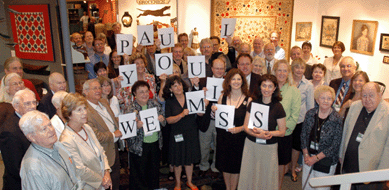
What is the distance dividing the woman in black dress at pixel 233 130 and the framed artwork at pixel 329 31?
573 cm

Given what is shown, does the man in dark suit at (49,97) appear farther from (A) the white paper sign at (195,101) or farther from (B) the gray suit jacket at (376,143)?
(B) the gray suit jacket at (376,143)

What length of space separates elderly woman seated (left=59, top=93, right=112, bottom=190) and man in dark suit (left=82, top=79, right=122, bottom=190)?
38cm

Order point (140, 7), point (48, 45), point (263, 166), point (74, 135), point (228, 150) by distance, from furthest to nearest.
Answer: point (140, 7) < point (48, 45) < point (228, 150) < point (263, 166) < point (74, 135)

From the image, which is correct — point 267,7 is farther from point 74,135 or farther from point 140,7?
point 74,135

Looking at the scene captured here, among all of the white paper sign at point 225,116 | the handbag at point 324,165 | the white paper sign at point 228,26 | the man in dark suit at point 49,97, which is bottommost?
the handbag at point 324,165

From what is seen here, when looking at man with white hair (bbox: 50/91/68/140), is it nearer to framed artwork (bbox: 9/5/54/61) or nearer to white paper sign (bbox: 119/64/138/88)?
white paper sign (bbox: 119/64/138/88)

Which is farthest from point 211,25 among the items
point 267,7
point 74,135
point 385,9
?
point 74,135

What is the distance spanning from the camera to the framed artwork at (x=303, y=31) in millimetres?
8930

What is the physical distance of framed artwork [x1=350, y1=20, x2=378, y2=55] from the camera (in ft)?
22.3

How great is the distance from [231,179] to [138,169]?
4.19 ft

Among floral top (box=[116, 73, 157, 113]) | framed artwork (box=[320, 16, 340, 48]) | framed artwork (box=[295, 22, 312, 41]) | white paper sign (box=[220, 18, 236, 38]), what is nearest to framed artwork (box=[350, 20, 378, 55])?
framed artwork (box=[320, 16, 340, 48])

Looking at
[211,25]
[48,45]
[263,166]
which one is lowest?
→ [263,166]

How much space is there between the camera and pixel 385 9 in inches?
255

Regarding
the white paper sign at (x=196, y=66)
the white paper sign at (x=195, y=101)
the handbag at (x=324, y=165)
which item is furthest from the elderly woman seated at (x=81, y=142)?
the handbag at (x=324, y=165)
